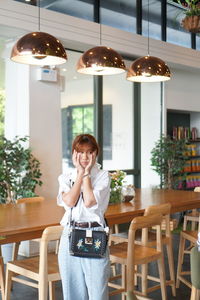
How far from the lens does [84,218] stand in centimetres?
266

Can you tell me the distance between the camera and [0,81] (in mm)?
6047

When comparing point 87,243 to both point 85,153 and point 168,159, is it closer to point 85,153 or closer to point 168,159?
point 85,153

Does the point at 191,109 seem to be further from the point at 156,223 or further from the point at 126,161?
the point at 156,223

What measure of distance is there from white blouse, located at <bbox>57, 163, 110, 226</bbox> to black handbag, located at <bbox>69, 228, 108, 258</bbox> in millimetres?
72

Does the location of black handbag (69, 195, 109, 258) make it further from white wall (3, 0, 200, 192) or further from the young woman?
white wall (3, 0, 200, 192)

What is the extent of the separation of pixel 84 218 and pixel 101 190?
7.7 inches

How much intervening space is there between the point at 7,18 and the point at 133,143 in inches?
140

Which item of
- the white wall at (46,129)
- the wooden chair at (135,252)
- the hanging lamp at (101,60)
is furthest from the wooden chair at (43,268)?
the white wall at (46,129)

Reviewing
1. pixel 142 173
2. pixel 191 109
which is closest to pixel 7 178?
pixel 142 173

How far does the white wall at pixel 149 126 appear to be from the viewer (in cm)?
817

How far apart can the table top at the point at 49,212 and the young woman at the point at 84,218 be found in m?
0.39

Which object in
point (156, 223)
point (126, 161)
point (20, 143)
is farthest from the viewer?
point (126, 161)

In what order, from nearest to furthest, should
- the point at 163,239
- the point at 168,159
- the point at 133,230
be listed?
the point at 133,230 < the point at 163,239 < the point at 168,159

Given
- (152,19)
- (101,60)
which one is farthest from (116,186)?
(152,19)
